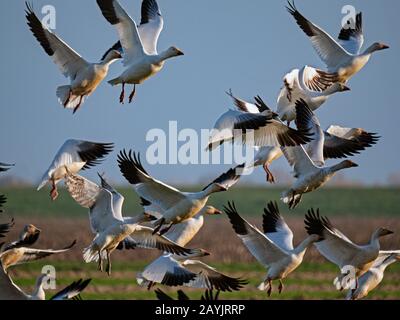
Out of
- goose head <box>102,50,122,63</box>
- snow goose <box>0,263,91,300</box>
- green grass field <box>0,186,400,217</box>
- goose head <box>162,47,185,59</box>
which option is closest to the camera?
snow goose <box>0,263,91,300</box>

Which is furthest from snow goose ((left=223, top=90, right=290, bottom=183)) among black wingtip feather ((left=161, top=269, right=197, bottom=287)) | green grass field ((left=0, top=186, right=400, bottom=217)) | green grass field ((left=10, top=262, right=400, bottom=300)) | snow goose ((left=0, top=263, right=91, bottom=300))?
green grass field ((left=0, top=186, right=400, bottom=217))

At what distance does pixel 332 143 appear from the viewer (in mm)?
12359

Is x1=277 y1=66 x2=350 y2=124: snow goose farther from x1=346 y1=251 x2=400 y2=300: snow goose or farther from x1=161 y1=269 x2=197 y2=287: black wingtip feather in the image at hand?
x1=161 y1=269 x2=197 y2=287: black wingtip feather

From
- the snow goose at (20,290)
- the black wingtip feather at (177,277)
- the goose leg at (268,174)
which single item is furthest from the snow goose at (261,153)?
the snow goose at (20,290)

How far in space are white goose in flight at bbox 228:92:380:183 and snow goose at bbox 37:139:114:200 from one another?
1.37 metres

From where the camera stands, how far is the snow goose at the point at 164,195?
10656 millimetres

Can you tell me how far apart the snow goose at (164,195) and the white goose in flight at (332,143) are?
104 cm

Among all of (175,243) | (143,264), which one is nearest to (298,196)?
(175,243)

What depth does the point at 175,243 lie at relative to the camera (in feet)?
38.1

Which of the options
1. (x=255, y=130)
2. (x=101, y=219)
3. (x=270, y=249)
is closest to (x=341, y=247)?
(x=270, y=249)

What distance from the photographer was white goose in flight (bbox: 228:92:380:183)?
38.9ft

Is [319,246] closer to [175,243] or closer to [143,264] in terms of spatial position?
[175,243]

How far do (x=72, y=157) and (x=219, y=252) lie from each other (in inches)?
466
